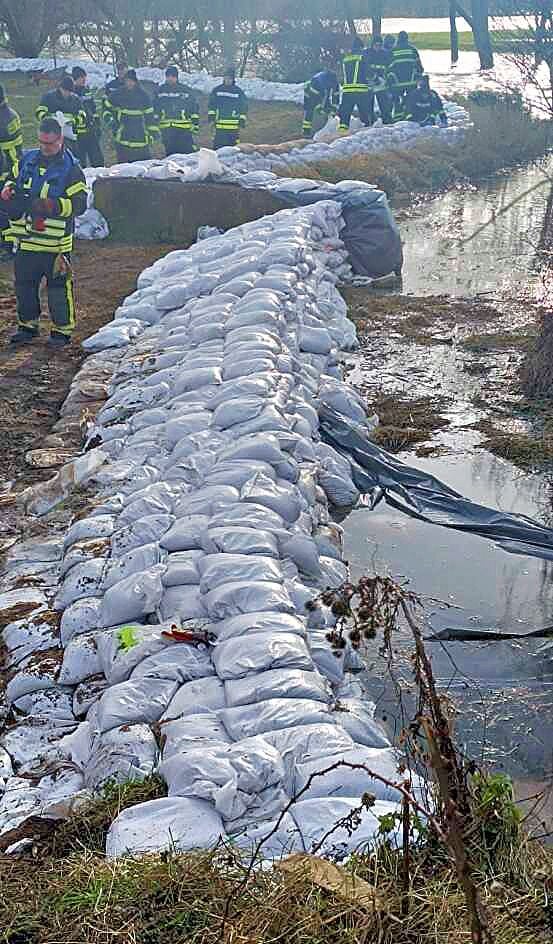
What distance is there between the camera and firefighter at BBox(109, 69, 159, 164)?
12.2 metres

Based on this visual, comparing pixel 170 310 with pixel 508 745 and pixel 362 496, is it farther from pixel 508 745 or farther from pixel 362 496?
pixel 508 745

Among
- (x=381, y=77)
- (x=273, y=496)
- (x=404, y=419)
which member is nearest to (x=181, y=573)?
(x=273, y=496)

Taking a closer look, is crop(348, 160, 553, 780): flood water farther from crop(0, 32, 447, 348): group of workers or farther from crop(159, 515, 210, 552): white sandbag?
crop(0, 32, 447, 348): group of workers

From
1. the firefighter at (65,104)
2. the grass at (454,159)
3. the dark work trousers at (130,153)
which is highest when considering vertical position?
the firefighter at (65,104)

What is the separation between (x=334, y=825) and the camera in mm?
2432

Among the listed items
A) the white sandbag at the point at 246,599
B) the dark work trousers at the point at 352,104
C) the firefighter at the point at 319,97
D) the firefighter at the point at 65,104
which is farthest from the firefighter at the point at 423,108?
the white sandbag at the point at 246,599

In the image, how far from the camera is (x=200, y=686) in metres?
3.06

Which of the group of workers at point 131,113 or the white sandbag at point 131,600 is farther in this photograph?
the group of workers at point 131,113

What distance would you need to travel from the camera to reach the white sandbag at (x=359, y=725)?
298 cm

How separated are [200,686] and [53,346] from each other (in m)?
4.51

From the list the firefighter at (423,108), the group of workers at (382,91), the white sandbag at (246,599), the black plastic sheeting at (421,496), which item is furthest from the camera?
the firefighter at (423,108)

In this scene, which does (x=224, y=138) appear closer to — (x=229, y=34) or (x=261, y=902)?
(x=229, y=34)

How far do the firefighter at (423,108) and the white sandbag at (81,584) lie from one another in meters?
12.9

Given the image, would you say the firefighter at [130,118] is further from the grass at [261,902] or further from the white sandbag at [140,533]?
the grass at [261,902]
